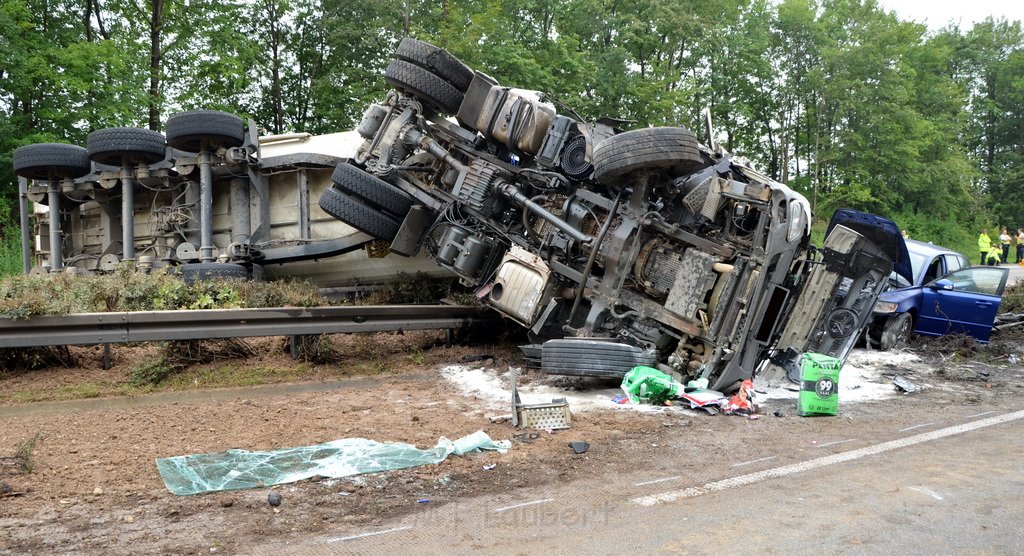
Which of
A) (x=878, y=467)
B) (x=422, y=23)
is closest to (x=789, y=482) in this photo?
(x=878, y=467)

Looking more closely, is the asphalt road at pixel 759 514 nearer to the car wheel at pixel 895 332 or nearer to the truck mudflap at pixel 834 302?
the truck mudflap at pixel 834 302

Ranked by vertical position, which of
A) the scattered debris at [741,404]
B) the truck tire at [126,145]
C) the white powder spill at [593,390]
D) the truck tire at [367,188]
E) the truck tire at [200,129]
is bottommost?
the white powder spill at [593,390]

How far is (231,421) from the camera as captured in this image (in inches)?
189

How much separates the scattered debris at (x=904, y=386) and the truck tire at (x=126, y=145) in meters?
8.29

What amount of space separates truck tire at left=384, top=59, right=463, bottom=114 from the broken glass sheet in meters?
4.60

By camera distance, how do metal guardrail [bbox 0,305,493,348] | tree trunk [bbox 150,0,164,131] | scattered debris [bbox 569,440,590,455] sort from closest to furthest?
scattered debris [bbox 569,440,590,455] < metal guardrail [bbox 0,305,493,348] < tree trunk [bbox 150,0,164,131]

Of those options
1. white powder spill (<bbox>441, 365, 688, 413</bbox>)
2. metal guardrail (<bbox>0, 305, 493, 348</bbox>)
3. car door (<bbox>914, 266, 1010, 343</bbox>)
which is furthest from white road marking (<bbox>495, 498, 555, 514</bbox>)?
car door (<bbox>914, 266, 1010, 343</bbox>)

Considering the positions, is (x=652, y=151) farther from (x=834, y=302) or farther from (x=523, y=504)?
(x=523, y=504)

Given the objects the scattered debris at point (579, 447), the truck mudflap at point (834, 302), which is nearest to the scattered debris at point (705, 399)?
the truck mudflap at point (834, 302)

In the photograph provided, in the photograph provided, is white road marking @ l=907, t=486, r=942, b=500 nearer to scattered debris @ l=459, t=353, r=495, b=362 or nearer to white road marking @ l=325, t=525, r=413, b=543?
white road marking @ l=325, t=525, r=413, b=543

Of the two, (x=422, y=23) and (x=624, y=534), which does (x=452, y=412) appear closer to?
(x=624, y=534)

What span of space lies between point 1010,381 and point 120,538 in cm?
791

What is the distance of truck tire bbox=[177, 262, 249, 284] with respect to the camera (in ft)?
26.2

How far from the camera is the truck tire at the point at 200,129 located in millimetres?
7949
